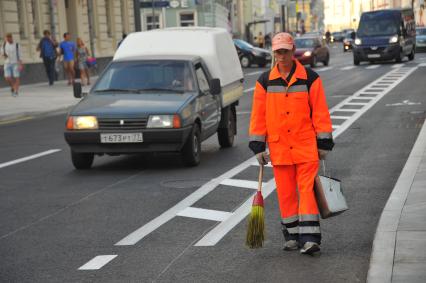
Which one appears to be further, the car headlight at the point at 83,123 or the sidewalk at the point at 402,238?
the car headlight at the point at 83,123

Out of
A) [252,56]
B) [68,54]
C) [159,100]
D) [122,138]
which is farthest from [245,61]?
[122,138]

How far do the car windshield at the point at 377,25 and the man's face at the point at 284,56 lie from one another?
38.1 meters

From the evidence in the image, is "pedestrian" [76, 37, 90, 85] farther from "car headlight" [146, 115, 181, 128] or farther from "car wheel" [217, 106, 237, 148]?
"car headlight" [146, 115, 181, 128]

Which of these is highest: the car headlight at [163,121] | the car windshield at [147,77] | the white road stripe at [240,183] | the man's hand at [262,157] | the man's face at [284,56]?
the man's face at [284,56]

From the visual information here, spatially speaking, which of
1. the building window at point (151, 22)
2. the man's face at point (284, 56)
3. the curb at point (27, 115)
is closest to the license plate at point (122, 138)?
the man's face at point (284, 56)

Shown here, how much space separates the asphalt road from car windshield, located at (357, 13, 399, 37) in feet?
95.8

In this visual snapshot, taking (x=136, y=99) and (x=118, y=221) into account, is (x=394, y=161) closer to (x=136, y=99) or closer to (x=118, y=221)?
(x=136, y=99)

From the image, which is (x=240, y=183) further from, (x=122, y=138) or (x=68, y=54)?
(x=68, y=54)

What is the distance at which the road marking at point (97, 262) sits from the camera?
22.3ft

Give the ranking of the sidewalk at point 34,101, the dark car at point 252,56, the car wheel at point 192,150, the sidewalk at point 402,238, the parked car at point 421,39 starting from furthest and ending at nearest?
the parked car at point 421,39, the dark car at point 252,56, the sidewalk at point 34,101, the car wheel at point 192,150, the sidewalk at point 402,238

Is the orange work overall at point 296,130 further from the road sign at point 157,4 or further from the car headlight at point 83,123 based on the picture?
the road sign at point 157,4

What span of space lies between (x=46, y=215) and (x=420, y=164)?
4.42 m

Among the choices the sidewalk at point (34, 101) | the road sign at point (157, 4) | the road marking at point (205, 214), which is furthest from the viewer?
the road sign at point (157, 4)

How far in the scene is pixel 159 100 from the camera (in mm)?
12141
